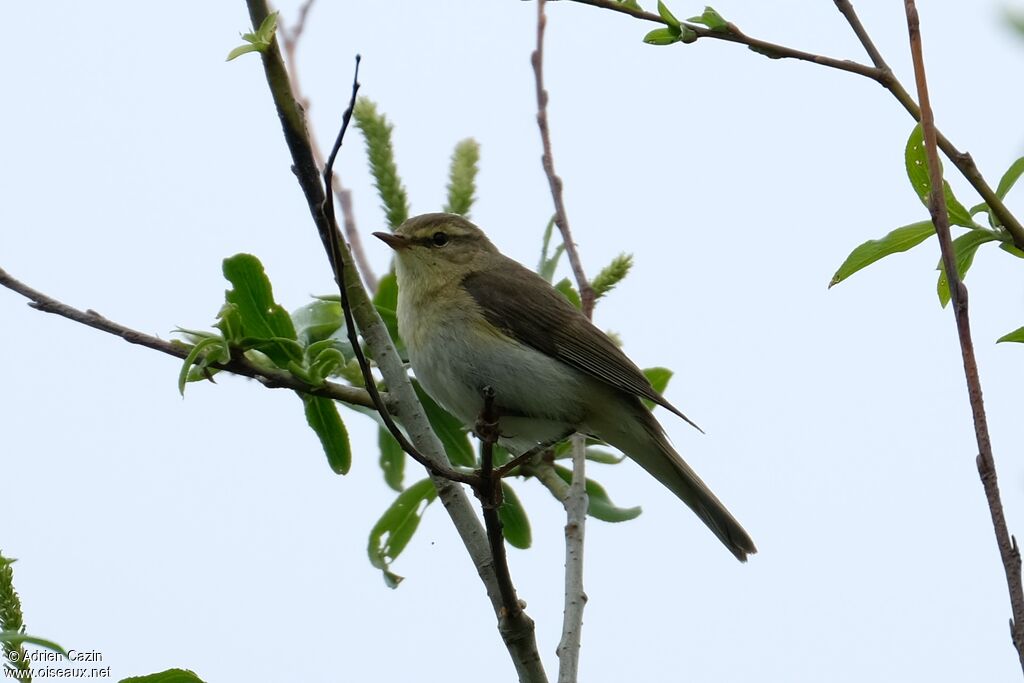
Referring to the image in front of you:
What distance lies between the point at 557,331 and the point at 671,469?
0.75 meters

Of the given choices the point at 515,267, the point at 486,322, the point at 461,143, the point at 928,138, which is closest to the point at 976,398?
the point at 928,138

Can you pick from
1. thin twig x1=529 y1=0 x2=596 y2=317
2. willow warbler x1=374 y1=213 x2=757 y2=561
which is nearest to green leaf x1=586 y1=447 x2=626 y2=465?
willow warbler x1=374 y1=213 x2=757 y2=561

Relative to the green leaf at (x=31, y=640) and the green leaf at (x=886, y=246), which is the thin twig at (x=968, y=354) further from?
the green leaf at (x=31, y=640)

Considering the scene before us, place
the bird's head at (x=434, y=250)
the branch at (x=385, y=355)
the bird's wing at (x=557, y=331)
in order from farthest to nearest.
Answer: the bird's head at (x=434, y=250) → the bird's wing at (x=557, y=331) → the branch at (x=385, y=355)

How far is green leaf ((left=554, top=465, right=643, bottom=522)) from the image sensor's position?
4.04 m

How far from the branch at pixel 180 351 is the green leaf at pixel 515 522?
0.92 metres

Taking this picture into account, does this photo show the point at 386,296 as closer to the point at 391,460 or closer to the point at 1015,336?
the point at 391,460

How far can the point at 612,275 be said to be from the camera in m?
3.83

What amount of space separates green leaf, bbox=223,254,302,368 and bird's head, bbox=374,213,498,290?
5.29 feet

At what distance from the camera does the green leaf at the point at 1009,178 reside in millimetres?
2162

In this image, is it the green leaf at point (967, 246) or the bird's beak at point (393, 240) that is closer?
the green leaf at point (967, 246)

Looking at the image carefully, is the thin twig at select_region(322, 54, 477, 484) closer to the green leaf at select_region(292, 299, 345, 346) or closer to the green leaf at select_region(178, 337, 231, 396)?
the green leaf at select_region(178, 337, 231, 396)

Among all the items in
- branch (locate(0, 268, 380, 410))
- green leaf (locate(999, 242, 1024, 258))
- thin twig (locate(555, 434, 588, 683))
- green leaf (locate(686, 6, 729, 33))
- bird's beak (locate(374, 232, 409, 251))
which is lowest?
thin twig (locate(555, 434, 588, 683))

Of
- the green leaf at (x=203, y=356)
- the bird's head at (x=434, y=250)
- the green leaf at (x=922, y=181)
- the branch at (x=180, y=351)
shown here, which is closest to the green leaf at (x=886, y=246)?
the green leaf at (x=922, y=181)
